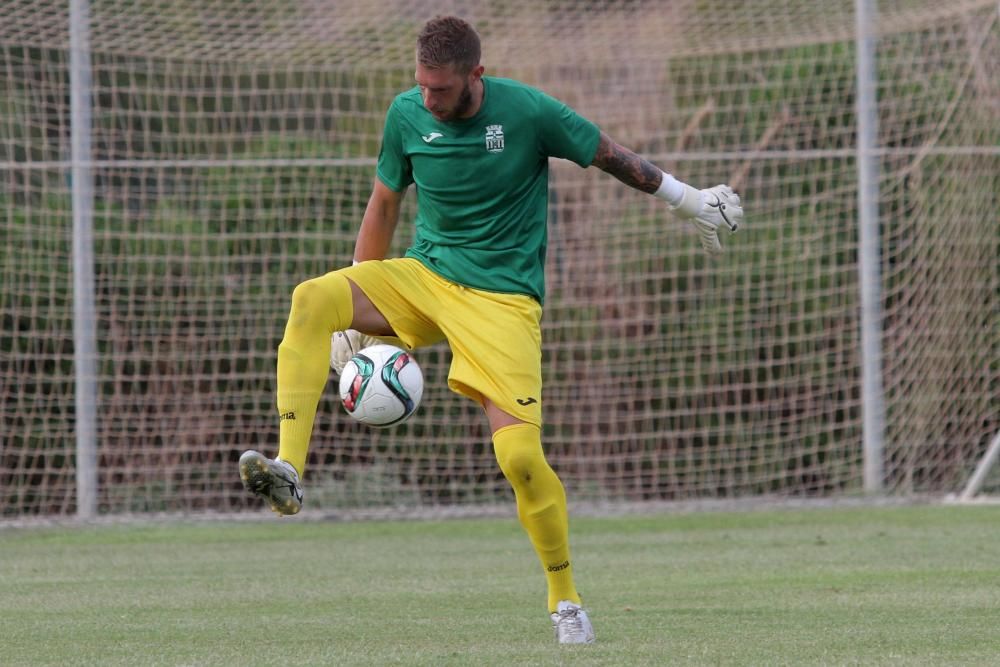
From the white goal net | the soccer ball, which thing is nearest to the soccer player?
the soccer ball

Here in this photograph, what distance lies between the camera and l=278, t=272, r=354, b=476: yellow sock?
515cm

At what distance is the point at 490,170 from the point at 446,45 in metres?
0.50

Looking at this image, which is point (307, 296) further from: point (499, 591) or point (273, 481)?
point (499, 591)

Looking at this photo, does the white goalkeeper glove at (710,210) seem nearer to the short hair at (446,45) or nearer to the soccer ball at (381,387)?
the short hair at (446,45)

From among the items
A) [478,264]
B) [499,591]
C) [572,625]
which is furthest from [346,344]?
[499,591]

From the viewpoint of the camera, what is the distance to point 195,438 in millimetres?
11805

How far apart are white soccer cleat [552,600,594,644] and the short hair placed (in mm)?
1793

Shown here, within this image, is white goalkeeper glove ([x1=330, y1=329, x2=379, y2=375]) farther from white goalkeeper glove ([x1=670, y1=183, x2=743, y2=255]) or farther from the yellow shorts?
white goalkeeper glove ([x1=670, y1=183, x2=743, y2=255])

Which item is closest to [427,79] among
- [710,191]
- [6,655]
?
[710,191]

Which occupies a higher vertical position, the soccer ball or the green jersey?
the green jersey

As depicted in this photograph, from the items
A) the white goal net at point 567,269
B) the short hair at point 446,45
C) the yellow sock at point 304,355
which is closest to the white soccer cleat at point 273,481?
the yellow sock at point 304,355

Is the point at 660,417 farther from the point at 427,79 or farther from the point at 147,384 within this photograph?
the point at 427,79

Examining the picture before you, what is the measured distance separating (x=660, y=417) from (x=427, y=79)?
23.7 feet

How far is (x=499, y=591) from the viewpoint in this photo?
686 centimetres
